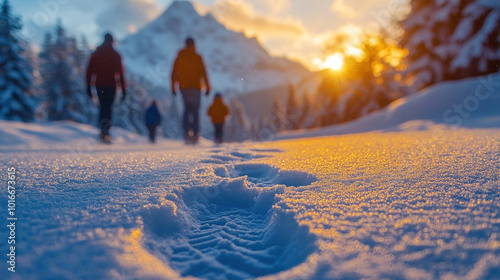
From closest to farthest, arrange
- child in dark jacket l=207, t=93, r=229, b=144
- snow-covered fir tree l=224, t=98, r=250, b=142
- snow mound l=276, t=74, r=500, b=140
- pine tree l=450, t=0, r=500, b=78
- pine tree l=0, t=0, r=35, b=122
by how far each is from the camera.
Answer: snow mound l=276, t=74, r=500, b=140 < child in dark jacket l=207, t=93, r=229, b=144 < pine tree l=450, t=0, r=500, b=78 < pine tree l=0, t=0, r=35, b=122 < snow-covered fir tree l=224, t=98, r=250, b=142

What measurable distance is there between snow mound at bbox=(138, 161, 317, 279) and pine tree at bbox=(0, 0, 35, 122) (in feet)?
64.5

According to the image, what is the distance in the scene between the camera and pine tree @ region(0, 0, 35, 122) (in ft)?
50.5

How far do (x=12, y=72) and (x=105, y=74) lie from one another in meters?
15.9

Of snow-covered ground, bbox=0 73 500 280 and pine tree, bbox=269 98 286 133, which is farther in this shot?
pine tree, bbox=269 98 286 133

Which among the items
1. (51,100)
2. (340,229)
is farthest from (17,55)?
(340,229)

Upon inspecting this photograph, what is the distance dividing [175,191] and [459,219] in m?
1.17

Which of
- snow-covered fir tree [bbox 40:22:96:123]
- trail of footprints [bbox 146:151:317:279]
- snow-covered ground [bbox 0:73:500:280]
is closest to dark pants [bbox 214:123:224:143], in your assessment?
snow-covered ground [bbox 0:73:500:280]

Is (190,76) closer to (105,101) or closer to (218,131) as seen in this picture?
(105,101)

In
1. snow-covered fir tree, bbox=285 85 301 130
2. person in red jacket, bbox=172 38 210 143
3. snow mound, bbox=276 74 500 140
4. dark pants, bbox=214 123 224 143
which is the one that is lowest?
dark pants, bbox=214 123 224 143

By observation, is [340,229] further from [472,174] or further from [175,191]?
[472,174]

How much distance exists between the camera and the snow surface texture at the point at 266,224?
0.74m

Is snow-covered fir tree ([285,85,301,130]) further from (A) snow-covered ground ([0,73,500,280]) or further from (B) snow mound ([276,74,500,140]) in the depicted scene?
(A) snow-covered ground ([0,73,500,280])

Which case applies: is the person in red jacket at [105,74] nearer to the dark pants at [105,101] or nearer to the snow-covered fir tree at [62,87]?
Result: the dark pants at [105,101]

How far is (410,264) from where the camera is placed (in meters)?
0.72
